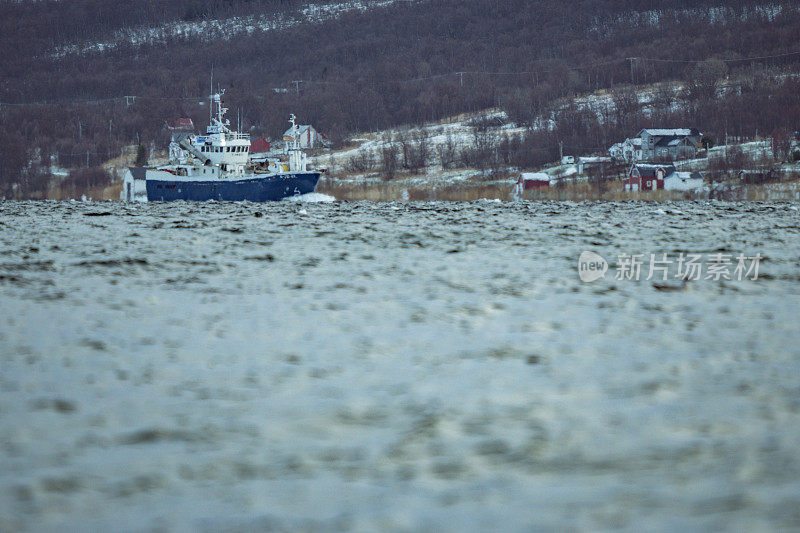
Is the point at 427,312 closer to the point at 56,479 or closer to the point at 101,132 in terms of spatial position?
the point at 56,479

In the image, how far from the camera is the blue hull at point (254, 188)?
7394 cm

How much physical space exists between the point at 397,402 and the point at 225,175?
73.6m

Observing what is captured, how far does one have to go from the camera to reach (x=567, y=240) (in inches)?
812

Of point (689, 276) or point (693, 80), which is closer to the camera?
point (689, 276)

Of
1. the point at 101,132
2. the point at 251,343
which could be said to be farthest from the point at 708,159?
the point at 101,132

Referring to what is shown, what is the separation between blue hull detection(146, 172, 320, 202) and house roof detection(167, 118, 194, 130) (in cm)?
9357

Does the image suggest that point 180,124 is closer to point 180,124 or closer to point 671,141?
point 180,124

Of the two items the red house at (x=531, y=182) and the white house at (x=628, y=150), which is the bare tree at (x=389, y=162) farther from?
the white house at (x=628, y=150)

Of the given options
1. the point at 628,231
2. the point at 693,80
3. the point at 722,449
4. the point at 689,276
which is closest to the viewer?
the point at 722,449

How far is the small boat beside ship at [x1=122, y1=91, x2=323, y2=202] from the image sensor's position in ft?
243

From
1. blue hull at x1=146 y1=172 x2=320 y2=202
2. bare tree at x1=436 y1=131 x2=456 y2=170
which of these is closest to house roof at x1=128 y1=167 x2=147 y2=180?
blue hull at x1=146 y1=172 x2=320 y2=202

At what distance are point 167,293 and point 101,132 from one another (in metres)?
159

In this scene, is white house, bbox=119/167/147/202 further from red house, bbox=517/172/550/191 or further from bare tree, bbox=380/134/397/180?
red house, bbox=517/172/550/191

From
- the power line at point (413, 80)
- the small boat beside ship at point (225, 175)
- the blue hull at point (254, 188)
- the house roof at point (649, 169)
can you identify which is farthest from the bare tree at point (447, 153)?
the power line at point (413, 80)
